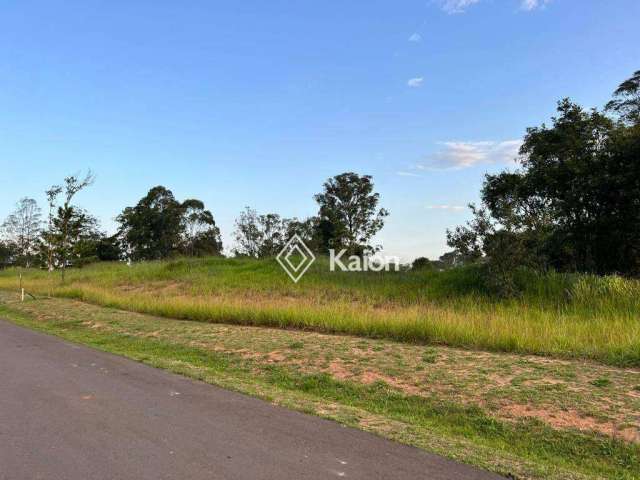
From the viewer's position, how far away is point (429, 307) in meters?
15.6

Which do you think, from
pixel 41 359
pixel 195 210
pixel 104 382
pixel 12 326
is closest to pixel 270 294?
pixel 12 326

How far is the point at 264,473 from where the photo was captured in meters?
4.12

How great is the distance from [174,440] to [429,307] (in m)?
11.8

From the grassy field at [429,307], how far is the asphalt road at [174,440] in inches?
210

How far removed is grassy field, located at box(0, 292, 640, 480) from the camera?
4.84m

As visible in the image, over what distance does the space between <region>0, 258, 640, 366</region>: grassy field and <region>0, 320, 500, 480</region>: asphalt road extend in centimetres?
534

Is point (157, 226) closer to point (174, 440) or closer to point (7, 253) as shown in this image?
point (7, 253)

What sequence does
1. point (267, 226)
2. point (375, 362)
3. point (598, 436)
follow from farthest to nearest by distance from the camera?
point (267, 226) → point (375, 362) → point (598, 436)

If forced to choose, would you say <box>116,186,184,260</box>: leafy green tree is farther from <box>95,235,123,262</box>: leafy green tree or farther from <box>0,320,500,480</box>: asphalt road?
<box>0,320,500,480</box>: asphalt road

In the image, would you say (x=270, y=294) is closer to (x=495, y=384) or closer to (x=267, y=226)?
(x=495, y=384)

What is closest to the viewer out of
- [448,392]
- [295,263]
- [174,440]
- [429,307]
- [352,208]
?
[174,440]

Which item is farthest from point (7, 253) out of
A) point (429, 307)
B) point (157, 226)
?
point (429, 307)

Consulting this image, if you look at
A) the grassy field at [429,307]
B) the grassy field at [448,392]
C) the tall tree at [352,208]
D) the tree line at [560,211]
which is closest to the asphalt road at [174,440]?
the grassy field at [448,392]

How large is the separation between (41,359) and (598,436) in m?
9.06
